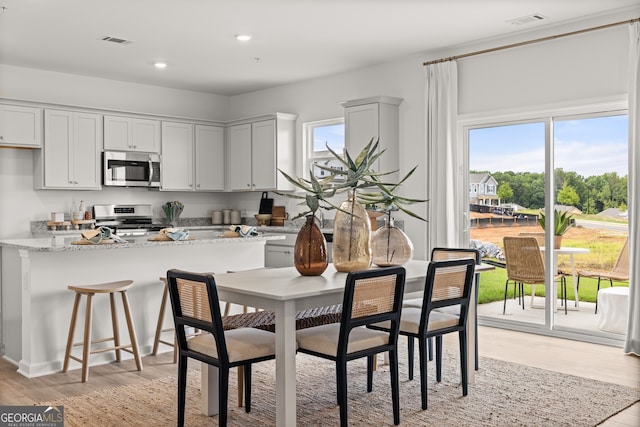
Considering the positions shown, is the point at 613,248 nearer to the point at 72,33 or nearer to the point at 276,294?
the point at 276,294

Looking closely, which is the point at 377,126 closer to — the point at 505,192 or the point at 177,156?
the point at 505,192

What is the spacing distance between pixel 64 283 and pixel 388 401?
2441mm

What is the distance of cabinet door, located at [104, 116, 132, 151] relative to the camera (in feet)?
23.4

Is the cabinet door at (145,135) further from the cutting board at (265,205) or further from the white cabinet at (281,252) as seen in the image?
the white cabinet at (281,252)

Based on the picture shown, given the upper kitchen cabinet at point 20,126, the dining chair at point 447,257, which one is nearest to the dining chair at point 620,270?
the dining chair at point 447,257

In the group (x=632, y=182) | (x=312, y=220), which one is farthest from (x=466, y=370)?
(x=632, y=182)

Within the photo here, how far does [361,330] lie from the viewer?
317 centimetres

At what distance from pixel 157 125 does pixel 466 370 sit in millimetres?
5337

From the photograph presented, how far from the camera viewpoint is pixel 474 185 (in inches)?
236

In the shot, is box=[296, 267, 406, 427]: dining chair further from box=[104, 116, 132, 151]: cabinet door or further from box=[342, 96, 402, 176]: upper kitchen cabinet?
box=[104, 116, 132, 151]: cabinet door

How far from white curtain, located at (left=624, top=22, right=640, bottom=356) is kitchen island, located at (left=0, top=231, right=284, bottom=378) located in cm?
318

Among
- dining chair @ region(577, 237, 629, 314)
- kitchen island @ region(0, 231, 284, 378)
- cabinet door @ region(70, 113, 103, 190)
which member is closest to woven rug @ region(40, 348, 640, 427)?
kitchen island @ region(0, 231, 284, 378)

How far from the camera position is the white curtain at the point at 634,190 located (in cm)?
464

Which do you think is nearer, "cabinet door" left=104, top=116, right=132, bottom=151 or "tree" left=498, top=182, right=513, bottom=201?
"tree" left=498, top=182, right=513, bottom=201
